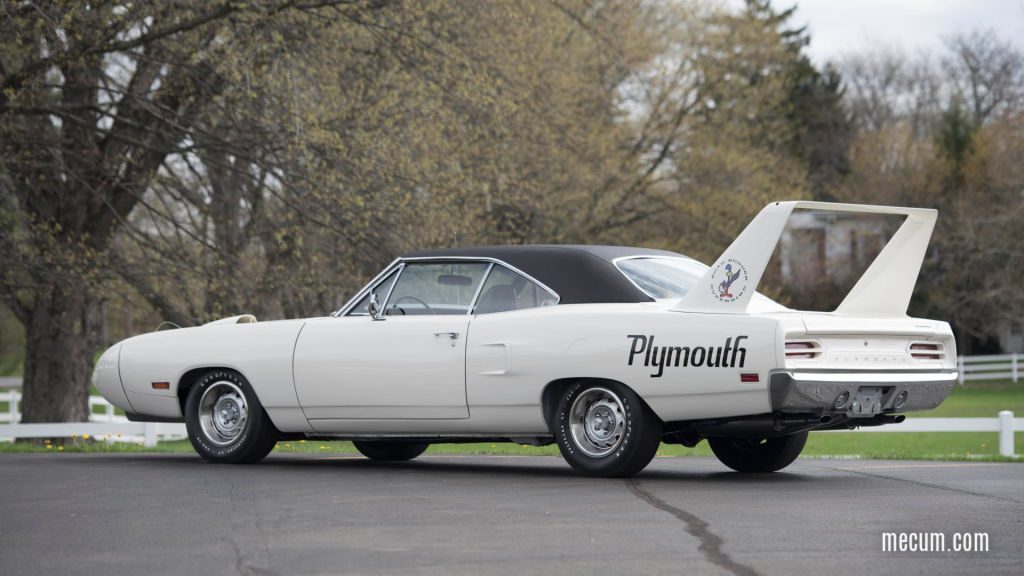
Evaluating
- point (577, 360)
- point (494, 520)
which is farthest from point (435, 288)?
point (494, 520)

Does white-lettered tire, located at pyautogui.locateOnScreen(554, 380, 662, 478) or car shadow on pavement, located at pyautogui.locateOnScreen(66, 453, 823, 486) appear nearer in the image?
white-lettered tire, located at pyautogui.locateOnScreen(554, 380, 662, 478)

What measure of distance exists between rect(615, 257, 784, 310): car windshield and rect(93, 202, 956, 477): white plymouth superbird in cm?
2

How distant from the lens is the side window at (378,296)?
1086 cm

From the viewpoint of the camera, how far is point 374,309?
35.4ft

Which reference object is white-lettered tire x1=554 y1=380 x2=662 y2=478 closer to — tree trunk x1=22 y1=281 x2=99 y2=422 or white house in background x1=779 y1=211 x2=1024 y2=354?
tree trunk x1=22 y1=281 x2=99 y2=422

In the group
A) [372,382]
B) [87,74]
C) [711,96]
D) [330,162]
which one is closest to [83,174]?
[87,74]

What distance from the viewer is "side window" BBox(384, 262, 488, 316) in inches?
412

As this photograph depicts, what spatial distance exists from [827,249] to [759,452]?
44.5m

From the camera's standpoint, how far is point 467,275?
10523 mm

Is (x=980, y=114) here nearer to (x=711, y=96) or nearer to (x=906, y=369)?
(x=711, y=96)

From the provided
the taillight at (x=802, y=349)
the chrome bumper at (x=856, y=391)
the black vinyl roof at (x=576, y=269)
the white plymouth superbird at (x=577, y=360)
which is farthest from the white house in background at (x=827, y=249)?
the taillight at (x=802, y=349)

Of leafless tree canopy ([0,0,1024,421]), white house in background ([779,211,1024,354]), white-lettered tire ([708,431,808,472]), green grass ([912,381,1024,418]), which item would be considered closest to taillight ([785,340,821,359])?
white-lettered tire ([708,431,808,472])
